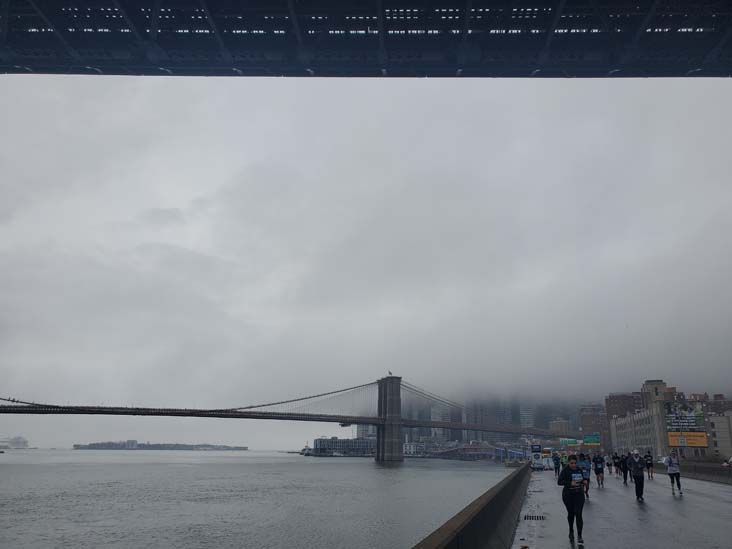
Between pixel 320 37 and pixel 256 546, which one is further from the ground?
pixel 320 37

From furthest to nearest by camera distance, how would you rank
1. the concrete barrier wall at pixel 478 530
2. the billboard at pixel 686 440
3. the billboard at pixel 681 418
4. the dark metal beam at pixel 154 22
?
the billboard at pixel 681 418 → the billboard at pixel 686 440 → the dark metal beam at pixel 154 22 → the concrete barrier wall at pixel 478 530

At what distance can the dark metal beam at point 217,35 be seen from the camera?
21641mm

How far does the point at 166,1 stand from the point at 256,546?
25.2 m

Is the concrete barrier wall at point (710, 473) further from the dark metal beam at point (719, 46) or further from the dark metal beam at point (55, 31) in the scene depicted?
the dark metal beam at point (55, 31)

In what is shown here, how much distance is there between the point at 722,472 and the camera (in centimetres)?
3512

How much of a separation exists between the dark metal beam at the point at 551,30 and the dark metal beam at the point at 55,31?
1934 centimetres

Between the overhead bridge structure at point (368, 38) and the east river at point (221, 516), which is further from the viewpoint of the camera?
the east river at point (221, 516)

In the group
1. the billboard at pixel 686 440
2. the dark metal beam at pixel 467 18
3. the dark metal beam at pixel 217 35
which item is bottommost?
the billboard at pixel 686 440

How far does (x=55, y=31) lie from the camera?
23.2 metres

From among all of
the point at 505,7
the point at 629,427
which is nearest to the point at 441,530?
the point at 505,7

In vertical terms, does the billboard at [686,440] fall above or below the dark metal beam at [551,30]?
below

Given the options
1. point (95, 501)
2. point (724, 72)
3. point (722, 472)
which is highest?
point (724, 72)

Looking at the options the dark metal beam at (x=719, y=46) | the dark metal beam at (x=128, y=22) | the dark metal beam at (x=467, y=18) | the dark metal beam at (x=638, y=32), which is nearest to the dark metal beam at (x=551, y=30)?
the dark metal beam at (x=638, y=32)

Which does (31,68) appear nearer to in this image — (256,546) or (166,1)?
(166,1)
